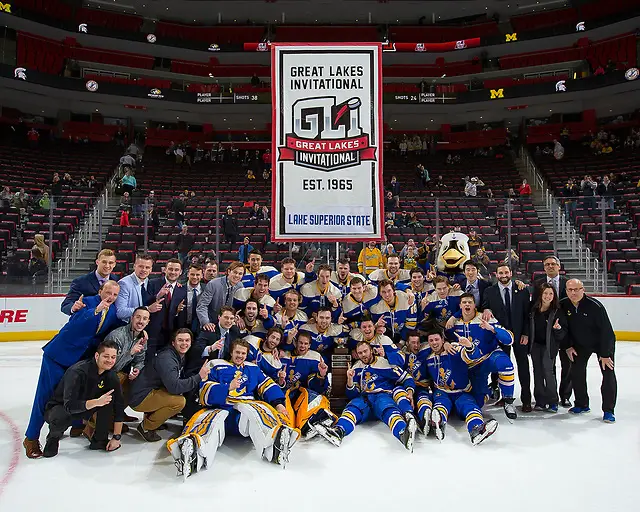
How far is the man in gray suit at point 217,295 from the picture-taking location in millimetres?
5281

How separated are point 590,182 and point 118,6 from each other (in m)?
23.5

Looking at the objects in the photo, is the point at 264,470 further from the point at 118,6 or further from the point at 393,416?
the point at 118,6

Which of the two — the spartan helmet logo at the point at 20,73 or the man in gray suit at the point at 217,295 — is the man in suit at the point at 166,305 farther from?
the spartan helmet logo at the point at 20,73

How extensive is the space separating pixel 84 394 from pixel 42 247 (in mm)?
7239

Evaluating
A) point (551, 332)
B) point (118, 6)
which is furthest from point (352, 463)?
point (118, 6)

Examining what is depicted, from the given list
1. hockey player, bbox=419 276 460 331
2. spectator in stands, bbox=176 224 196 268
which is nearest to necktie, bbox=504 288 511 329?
hockey player, bbox=419 276 460 331

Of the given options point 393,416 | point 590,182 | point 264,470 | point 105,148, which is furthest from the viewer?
point 105,148

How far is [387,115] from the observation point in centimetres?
2517

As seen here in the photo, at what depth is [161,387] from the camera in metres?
4.60

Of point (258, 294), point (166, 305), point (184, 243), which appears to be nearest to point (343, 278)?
point (258, 294)

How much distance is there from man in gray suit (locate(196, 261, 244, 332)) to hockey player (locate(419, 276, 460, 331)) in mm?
2150

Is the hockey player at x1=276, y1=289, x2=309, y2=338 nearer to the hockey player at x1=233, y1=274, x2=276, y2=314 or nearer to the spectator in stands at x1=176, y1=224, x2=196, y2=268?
the hockey player at x1=233, y1=274, x2=276, y2=314

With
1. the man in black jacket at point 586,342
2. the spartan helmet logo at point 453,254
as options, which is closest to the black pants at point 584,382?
the man in black jacket at point 586,342

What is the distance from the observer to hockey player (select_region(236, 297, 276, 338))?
523 cm
